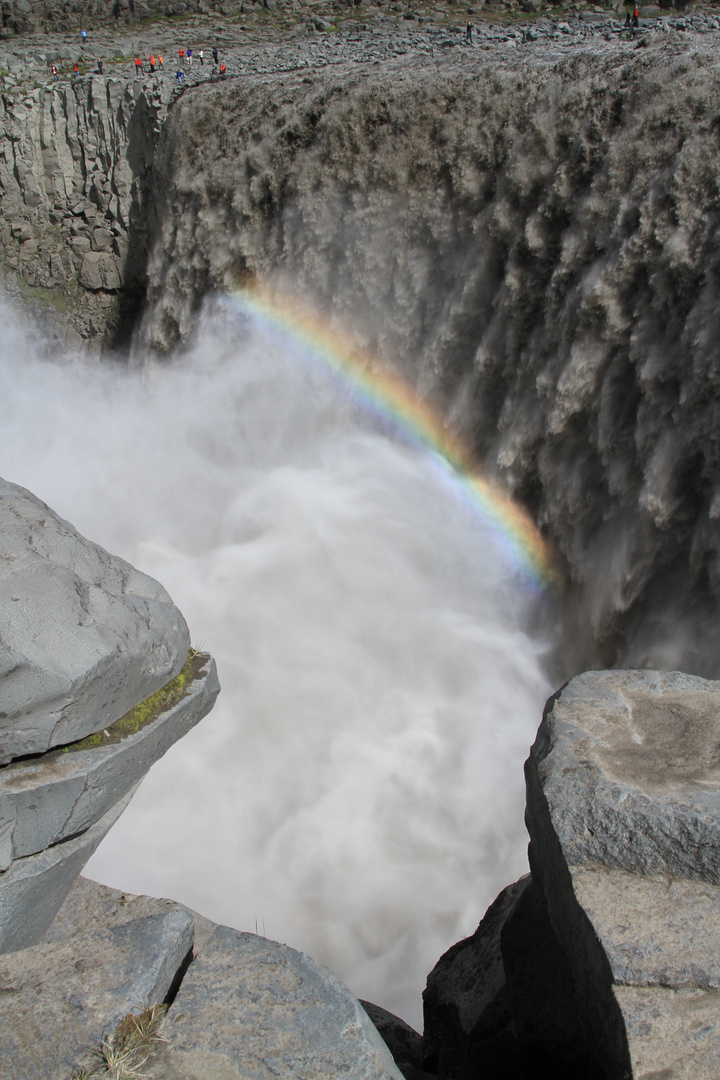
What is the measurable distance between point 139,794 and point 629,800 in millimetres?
4257

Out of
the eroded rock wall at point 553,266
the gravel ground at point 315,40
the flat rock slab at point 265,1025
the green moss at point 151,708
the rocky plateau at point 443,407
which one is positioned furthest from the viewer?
the gravel ground at point 315,40

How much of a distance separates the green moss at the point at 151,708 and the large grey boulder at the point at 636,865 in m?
1.54

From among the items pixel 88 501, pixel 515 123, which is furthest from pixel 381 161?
pixel 88 501

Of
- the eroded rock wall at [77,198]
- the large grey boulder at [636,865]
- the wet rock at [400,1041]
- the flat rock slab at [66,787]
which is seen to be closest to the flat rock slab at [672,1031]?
the large grey boulder at [636,865]

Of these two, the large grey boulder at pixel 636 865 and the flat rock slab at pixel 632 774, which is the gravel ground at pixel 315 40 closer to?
the flat rock slab at pixel 632 774

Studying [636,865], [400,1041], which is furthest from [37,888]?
[636,865]

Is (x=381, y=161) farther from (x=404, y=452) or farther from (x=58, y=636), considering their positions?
(x=58, y=636)

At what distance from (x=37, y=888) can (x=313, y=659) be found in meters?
4.20

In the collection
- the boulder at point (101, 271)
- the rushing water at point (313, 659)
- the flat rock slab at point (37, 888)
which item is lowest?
the rushing water at point (313, 659)

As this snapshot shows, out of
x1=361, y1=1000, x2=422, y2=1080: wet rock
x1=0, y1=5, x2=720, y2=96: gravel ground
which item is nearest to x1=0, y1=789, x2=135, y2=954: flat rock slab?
x1=361, y1=1000, x2=422, y2=1080: wet rock

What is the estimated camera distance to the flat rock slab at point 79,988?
2.08 meters

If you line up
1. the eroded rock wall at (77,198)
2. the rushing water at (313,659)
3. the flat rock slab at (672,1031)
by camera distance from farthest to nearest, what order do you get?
the eroded rock wall at (77,198) < the rushing water at (313,659) < the flat rock slab at (672,1031)

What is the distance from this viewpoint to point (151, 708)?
131 inches

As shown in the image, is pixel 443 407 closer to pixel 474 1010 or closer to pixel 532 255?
pixel 532 255
